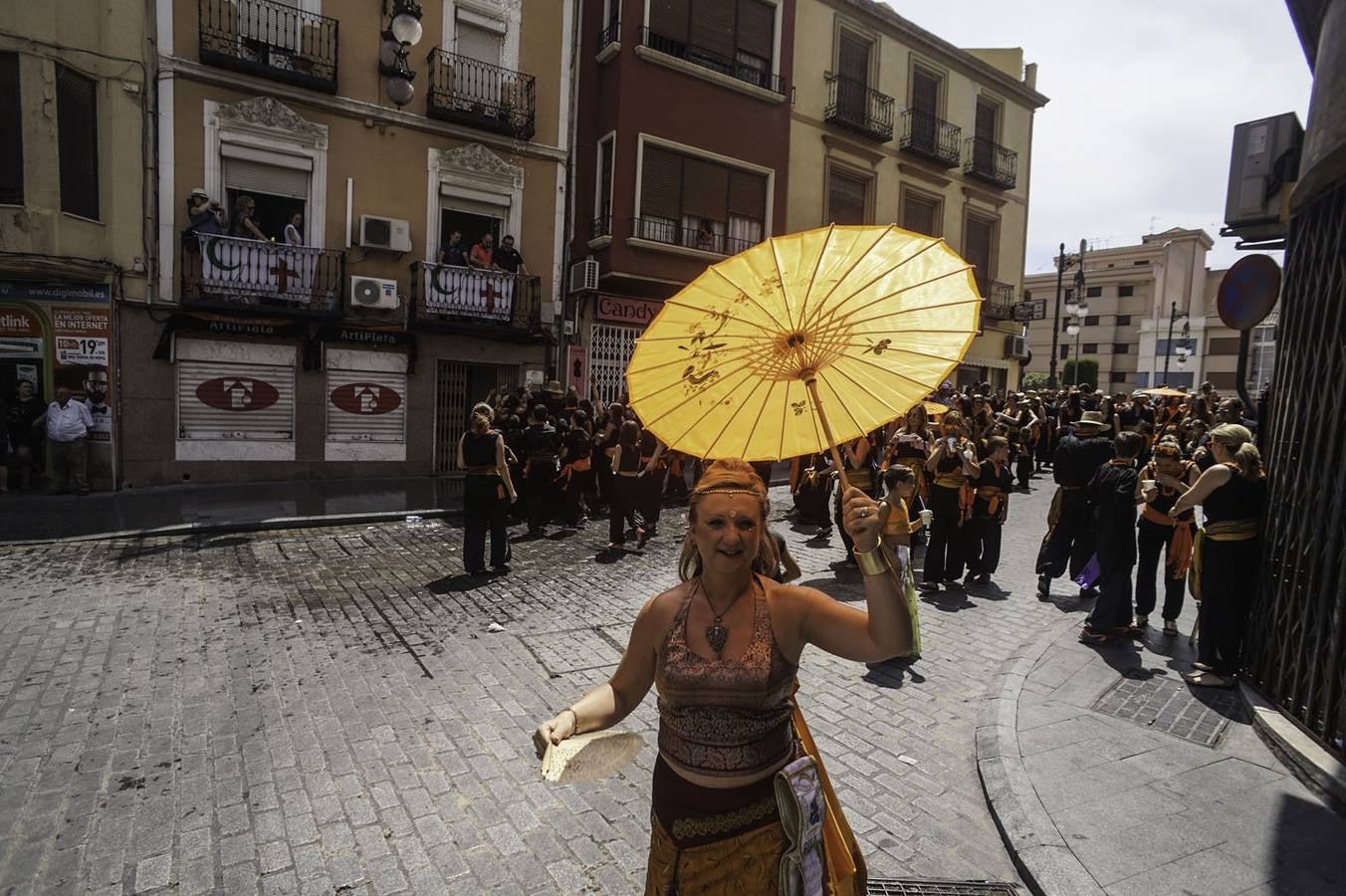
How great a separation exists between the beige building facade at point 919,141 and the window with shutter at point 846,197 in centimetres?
4

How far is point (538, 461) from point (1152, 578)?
25.8 feet

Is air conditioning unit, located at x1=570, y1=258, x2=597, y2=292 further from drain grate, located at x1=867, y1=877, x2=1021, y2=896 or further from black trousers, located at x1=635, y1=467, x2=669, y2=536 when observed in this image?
drain grate, located at x1=867, y1=877, x2=1021, y2=896

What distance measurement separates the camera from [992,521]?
8.56m

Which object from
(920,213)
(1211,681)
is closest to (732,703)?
(1211,681)

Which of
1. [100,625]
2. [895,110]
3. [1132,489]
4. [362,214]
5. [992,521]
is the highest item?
[895,110]

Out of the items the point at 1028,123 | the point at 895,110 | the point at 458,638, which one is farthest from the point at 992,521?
the point at 1028,123

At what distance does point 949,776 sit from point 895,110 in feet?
76.2

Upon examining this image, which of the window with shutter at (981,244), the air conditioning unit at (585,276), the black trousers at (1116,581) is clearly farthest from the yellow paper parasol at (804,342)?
the window with shutter at (981,244)

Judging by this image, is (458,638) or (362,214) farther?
(362,214)

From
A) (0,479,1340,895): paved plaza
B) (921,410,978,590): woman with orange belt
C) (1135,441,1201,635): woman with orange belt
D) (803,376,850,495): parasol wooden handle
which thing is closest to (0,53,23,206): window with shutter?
(0,479,1340,895): paved plaza

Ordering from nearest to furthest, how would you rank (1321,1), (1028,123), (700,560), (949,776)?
(700,560) < (949,776) < (1321,1) < (1028,123)

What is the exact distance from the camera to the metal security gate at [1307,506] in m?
4.52

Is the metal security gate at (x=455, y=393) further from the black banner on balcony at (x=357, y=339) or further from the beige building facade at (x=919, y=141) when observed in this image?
the beige building facade at (x=919, y=141)

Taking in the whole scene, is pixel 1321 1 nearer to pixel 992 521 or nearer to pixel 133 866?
pixel 992 521
